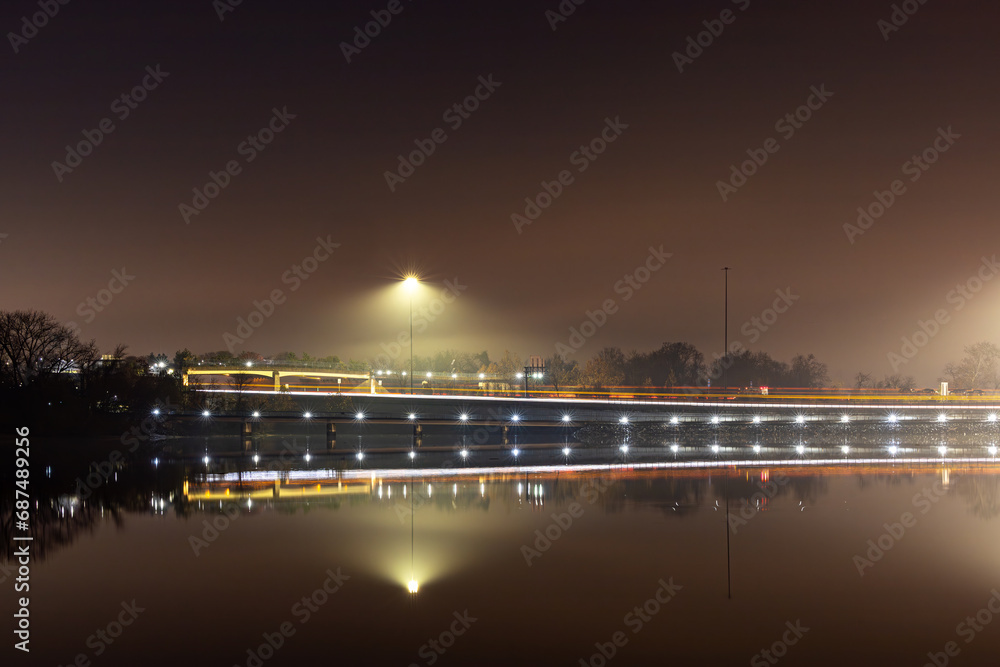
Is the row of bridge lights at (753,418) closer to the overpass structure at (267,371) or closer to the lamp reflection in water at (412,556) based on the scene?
the overpass structure at (267,371)

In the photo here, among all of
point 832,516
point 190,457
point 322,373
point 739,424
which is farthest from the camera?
point 322,373

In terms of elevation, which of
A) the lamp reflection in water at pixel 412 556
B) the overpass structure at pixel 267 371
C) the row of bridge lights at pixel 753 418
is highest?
the overpass structure at pixel 267 371

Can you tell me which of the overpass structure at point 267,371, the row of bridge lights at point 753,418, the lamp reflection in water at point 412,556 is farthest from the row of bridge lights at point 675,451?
the overpass structure at point 267,371

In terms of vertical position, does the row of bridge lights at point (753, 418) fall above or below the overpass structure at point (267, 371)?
below

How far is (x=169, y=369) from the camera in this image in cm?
13425

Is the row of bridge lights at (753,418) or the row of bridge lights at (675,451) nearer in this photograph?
the row of bridge lights at (675,451)

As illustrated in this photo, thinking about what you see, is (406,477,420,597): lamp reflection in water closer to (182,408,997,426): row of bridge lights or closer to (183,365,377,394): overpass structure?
(182,408,997,426): row of bridge lights

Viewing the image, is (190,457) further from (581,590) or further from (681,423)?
(581,590)

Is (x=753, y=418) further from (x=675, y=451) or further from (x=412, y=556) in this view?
(x=412, y=556)

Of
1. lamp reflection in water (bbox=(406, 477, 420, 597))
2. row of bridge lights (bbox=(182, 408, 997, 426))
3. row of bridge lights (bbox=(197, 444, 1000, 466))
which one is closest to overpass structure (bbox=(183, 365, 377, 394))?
row of bridge lights (bbox=(182, 408, 997, 426))

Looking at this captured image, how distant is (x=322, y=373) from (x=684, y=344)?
77755mm

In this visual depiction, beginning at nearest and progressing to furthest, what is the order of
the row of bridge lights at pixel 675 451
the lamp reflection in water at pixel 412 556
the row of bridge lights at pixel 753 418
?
the lamp reflection in water at pixel 412 556 → the row of bridge lights at pixel 675 451 → the row of bridge lights at pixel 753 418

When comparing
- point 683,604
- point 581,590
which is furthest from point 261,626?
point 683,604

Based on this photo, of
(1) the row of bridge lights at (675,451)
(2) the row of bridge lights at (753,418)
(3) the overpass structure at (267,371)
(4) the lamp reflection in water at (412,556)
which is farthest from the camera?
(3) the overpass structure at (267,371)
